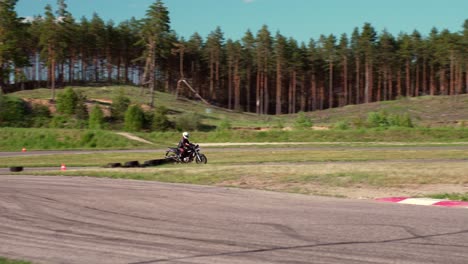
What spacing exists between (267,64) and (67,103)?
200 ft

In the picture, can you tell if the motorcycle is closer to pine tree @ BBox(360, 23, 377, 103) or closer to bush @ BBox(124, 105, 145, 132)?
bush @ BBox(124, 105, 145, 132)

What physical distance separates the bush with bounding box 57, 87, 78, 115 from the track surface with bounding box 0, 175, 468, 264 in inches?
2331

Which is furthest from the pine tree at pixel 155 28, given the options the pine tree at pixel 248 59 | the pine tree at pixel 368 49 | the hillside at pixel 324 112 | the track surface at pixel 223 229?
the track surface at pixel 223 229

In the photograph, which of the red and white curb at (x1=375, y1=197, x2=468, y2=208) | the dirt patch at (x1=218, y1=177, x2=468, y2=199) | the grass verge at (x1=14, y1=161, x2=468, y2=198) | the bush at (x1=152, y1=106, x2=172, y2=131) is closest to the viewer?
the red and white curb at (x1=375, y1=197, x2=468, y2=208)

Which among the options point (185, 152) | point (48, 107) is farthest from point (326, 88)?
point (185, 152)

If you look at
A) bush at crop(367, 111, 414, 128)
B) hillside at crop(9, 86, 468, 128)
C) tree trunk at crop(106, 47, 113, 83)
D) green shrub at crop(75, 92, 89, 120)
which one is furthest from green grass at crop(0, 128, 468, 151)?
tree trunk at crop(106, 47, 113, 83)

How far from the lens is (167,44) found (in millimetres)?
100000

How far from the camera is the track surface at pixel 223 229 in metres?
8.47

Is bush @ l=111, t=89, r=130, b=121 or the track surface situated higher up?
bush @ l=111, t=89, r=130, b=121

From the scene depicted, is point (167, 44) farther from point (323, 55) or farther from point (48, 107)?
point (323, 55)

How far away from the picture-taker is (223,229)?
10.5 meters

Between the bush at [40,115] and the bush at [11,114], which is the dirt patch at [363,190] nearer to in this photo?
the bush at [11,114]

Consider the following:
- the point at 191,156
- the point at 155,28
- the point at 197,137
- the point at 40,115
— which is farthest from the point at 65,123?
the point at 191,156

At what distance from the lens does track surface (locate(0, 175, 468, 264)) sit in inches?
333
